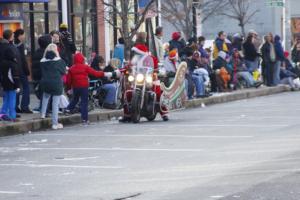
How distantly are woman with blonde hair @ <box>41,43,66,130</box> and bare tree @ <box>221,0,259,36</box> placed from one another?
86.7 feet

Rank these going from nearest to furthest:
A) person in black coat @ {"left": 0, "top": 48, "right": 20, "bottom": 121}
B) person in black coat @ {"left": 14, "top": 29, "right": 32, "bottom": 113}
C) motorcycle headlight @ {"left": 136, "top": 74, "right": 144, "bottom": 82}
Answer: person in black coat @ {"left": 0, "top": 48, "right": 20, "bottom": 121}, motorcycle headlight @ {"left": 136, "top": 74, "right": 144, "bottom": 82}, person in black coat @ {"left": 14, "top": 29, "right": 32, "bottom": 113}

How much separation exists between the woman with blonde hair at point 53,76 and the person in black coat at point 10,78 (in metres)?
0.56

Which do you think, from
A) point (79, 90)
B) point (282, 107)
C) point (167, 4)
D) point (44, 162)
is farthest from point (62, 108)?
point (167, 4)

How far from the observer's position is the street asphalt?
1025 centimetres

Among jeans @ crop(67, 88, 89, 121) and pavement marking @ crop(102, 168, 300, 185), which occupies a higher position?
jeans @ crop(67, 88, 89, 121)

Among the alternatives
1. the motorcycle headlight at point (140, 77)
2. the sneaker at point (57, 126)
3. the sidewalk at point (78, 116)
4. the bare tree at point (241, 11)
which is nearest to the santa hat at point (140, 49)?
the motorcycle headlight at point (140, 77)

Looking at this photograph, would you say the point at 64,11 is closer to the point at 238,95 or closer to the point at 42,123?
the point at 238,95

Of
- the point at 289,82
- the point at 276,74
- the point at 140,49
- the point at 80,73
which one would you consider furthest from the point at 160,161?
the point at 289,82

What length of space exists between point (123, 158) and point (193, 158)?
1044mm

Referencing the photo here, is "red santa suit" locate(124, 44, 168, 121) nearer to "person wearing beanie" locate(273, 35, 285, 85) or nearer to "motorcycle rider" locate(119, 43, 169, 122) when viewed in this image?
"motorcycle rider" locate(119, 43, 169, 122)

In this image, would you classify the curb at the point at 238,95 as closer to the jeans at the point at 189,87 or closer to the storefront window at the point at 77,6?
the jeans at the point at 189,87

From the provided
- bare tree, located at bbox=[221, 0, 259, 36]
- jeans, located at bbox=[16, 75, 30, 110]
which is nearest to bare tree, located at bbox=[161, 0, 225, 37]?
bare tree, located at bbox=[221, 0, 259, 36]

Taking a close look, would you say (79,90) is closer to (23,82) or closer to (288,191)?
(23,82)

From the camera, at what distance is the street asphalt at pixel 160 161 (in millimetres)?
10250
